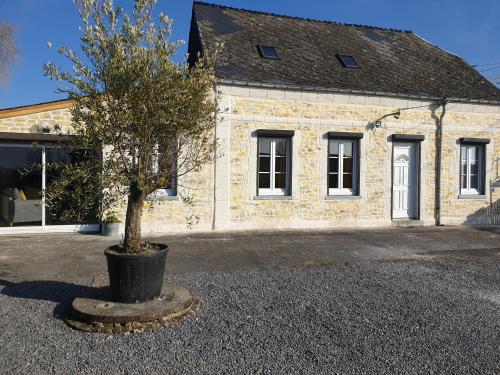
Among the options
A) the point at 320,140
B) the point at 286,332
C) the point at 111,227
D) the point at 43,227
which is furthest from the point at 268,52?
the point at 286,332

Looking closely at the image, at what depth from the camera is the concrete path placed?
673cm

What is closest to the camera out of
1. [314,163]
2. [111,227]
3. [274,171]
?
[111,227]

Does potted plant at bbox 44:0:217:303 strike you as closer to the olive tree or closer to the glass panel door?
the olive tree

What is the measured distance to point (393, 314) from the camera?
184 inches

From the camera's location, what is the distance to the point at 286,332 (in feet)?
13.5

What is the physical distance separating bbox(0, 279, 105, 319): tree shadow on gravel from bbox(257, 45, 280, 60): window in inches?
355

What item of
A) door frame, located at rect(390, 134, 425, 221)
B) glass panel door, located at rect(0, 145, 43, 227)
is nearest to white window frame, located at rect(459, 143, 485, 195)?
door frame, located at rect(390, 134, 425, 221)

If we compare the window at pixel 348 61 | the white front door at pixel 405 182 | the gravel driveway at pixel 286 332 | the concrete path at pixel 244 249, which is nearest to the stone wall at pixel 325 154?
the white front door at pixel 405 182

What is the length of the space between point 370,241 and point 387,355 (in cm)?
627

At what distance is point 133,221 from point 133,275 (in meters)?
0.66

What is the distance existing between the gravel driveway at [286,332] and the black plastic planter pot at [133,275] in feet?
2.06

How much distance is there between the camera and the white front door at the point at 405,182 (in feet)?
41.0

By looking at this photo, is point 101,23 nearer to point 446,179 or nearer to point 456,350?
point 456,350

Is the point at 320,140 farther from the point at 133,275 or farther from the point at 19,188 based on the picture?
the point at 133,275
